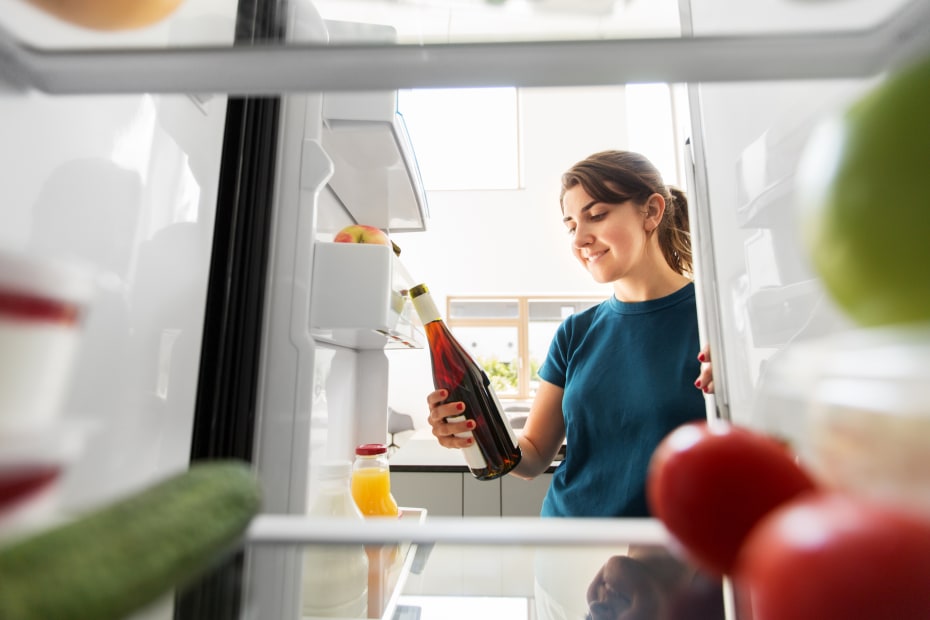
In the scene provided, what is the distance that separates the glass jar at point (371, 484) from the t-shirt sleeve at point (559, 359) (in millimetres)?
469

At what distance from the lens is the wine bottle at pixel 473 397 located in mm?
708

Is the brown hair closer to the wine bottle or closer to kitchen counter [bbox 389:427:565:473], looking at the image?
the wine bottle

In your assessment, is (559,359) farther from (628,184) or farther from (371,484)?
(371,484)

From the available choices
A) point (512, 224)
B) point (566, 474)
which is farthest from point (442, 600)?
point (512, 224)

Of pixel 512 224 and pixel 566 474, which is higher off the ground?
pixel 512 224

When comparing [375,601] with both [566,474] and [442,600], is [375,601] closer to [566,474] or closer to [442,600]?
[442,600]

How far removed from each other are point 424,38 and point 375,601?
2.34 feet

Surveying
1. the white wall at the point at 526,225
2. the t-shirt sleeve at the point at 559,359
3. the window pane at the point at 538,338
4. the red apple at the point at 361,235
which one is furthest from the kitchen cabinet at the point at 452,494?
the window pane at the point at 538,338

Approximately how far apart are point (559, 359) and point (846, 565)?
3.33ft

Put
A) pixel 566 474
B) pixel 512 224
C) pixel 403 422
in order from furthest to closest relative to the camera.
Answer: pixel 512 224, pixel 403 422, pixel 566 474

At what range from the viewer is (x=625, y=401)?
0.90 metres

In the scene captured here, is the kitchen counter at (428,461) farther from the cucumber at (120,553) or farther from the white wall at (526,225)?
the white wall at (526,225)

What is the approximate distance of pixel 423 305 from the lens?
31.4 inches

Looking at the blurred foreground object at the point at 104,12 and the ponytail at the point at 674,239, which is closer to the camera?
the blurred foreground object at the point at 104,12
